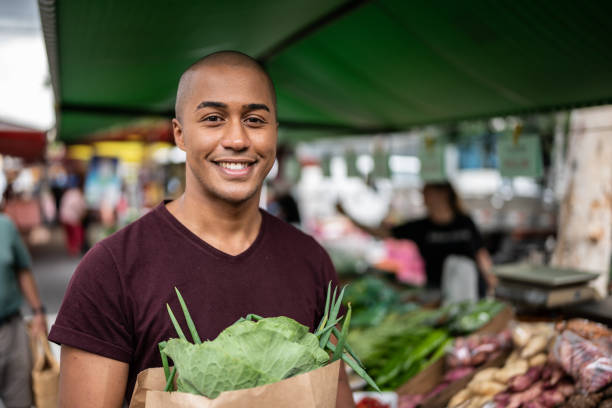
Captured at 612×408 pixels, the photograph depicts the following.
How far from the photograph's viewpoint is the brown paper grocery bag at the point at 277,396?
1018mm

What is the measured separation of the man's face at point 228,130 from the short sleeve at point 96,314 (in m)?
0.41

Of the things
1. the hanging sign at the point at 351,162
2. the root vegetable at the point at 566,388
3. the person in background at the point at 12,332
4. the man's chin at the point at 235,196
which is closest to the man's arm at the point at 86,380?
the man's chin at the point at 235,196

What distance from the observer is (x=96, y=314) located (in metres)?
1.39

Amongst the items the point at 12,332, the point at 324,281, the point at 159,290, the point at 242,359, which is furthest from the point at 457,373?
the point at 12,332

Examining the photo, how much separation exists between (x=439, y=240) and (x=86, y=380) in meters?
4.46

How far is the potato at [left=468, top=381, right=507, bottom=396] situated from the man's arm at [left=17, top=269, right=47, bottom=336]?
3.08m

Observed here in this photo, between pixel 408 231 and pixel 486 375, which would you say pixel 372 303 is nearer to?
pixel 408 231

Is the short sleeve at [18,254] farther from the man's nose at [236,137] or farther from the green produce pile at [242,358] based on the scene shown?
the green produce pile at [242,358]

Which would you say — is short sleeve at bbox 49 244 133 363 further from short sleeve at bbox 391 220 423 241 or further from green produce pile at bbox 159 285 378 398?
short sleeve at bbox 391 220 423 241

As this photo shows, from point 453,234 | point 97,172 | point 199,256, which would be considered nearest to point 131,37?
point 199,256

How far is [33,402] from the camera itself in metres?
3.46

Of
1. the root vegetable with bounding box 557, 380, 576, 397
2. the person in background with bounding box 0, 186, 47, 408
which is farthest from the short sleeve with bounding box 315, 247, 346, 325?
the person in background with bounding box 0, 186, 47, 408

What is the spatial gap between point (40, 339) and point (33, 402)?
518mm

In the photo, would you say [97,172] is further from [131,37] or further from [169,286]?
[169,286]
